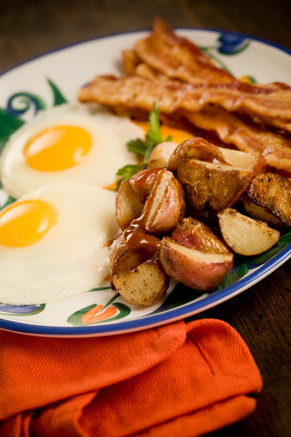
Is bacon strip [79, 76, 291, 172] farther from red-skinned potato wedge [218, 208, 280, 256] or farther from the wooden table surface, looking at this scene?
the wooden table surface

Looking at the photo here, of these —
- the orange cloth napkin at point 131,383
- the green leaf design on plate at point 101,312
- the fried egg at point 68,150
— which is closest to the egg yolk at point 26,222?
the fried egg at point 68,150

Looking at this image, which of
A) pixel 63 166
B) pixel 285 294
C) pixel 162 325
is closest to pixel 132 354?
pixel 162 325

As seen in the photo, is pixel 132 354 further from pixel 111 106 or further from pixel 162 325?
pixel 111 106

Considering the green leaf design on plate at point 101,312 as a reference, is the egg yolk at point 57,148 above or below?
above

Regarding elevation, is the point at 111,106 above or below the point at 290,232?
above

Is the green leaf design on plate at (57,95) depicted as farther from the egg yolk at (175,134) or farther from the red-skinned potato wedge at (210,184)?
the red-skinned potato wedge at (210,184)

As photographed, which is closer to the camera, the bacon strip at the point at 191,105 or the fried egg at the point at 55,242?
the fried egg at the point at 55,242
